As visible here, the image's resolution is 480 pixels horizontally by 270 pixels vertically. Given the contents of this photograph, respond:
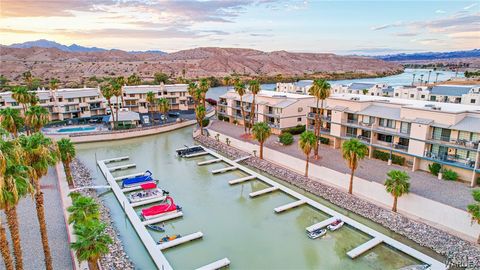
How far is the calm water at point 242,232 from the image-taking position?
73.9 feet

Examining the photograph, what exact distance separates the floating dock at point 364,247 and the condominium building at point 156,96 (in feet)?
193

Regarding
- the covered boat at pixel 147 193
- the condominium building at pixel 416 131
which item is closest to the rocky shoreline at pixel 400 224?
the condominium building at pixel 416 131

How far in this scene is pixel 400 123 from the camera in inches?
1389

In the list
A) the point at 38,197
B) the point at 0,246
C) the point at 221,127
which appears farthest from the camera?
the point at 221,127

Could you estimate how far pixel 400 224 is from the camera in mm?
25797

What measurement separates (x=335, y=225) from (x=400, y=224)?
5.29 meters

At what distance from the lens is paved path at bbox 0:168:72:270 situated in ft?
67.5

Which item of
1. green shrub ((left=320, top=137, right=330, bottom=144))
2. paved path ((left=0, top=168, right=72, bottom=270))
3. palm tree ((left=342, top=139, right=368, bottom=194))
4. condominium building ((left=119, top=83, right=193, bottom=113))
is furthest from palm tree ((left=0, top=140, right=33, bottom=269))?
condominium building ((left=119, top=83, right=193, bottom=113))

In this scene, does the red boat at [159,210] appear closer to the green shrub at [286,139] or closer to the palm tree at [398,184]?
the palm tree at [398,184]

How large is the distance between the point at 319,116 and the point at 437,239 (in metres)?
21.9

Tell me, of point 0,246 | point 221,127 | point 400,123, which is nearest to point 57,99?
point 221,127

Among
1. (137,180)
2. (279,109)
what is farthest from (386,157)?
(137,180)

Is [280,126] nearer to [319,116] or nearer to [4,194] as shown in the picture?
[319,116]

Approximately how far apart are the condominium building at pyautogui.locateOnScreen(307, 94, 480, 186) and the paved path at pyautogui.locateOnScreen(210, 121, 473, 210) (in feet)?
4.97
